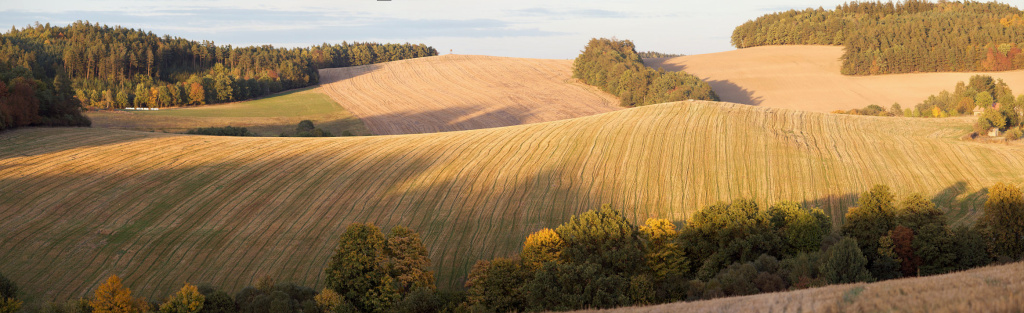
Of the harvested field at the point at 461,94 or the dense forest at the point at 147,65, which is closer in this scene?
the harvested field at the point at 461,94

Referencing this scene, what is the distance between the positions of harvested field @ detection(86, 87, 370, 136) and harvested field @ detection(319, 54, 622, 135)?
12.5 feet

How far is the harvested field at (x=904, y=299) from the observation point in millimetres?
14477

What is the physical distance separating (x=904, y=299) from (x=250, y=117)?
93.8m

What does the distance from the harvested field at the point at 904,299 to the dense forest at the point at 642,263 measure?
1005 centimetres

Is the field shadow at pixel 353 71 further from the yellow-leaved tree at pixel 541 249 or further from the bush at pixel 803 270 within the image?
the bush at pixel 803 270

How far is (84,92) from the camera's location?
101188 millimetres

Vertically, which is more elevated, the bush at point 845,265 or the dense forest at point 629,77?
the dense forest at point 629,77

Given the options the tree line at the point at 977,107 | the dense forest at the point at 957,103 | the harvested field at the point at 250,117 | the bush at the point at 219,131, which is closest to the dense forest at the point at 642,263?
the tree line at the point at 977,107

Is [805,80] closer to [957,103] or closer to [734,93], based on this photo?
[734,93]

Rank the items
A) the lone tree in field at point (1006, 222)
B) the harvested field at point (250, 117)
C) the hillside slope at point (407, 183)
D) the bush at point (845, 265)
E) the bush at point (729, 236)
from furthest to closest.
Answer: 1. the harvested field at point (250, 117)
2. the hillside slope at point (407, 183)
3. the bush at point (729, 236)
4. the lone tree in field at point (1006, 222)
5. the bush at point (845, 265)

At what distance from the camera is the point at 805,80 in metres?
124

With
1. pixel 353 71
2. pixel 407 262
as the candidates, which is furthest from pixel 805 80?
pixel 407 262

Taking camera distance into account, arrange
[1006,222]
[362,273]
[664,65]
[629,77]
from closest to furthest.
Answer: [362,273] < [1006,222] < [629,77] < [664,65]

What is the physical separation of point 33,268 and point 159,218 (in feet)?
28.0
